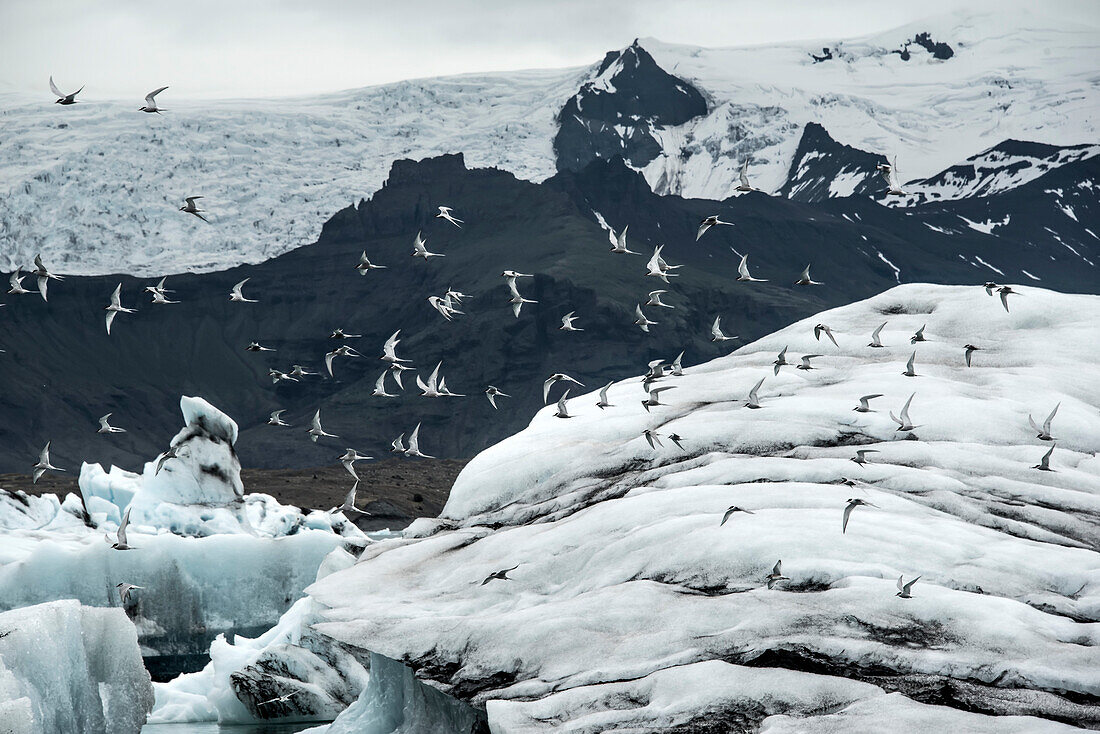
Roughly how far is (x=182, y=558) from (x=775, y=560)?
45047 millimetres

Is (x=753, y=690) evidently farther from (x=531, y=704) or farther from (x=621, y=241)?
(x=621, y=241)

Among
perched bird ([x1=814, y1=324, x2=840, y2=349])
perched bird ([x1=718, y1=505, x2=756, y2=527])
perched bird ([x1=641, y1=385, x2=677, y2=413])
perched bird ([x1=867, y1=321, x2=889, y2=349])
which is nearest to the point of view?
perched bird ([x1=718, y1=505, x2=756, y2=527])

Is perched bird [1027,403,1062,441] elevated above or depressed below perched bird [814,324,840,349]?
below

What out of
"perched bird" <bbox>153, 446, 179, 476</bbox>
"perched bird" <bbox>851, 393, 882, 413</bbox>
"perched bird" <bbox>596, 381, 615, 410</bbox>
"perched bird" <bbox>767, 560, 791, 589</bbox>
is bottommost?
"perched bird" <bbox>153, 446, 179, 476</bbox>

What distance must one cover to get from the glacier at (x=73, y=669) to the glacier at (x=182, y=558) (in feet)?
61.8

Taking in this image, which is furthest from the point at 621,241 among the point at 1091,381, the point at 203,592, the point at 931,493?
the point at 203,592

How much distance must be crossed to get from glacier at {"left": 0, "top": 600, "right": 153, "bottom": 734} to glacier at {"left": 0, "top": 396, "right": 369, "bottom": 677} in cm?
1884

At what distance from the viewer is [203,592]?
208ft

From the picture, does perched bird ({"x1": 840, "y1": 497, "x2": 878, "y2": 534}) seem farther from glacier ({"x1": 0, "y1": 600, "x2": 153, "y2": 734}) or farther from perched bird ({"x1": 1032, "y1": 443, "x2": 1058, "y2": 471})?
glacier ({"x1": 0, "y1": 600, "x2": 153, "y2": 734})

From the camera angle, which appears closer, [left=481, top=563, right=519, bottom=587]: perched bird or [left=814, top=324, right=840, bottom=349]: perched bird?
[left=481, top=563, right=519, bottom=587]: perched bird

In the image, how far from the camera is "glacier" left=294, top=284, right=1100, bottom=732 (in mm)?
19375

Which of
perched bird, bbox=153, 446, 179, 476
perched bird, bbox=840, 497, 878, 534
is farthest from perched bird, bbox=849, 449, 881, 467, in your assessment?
perched bird, bbox=153, 446, 179, 476

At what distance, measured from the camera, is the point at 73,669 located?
33219 mm

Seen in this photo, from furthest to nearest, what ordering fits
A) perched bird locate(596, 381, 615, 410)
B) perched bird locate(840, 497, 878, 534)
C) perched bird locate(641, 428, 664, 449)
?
perched bird locate(596, 381, 615, 410) → perched bird locate(641, 428, 664, 449) → perched bird locate(840, 497, 878, 534)
